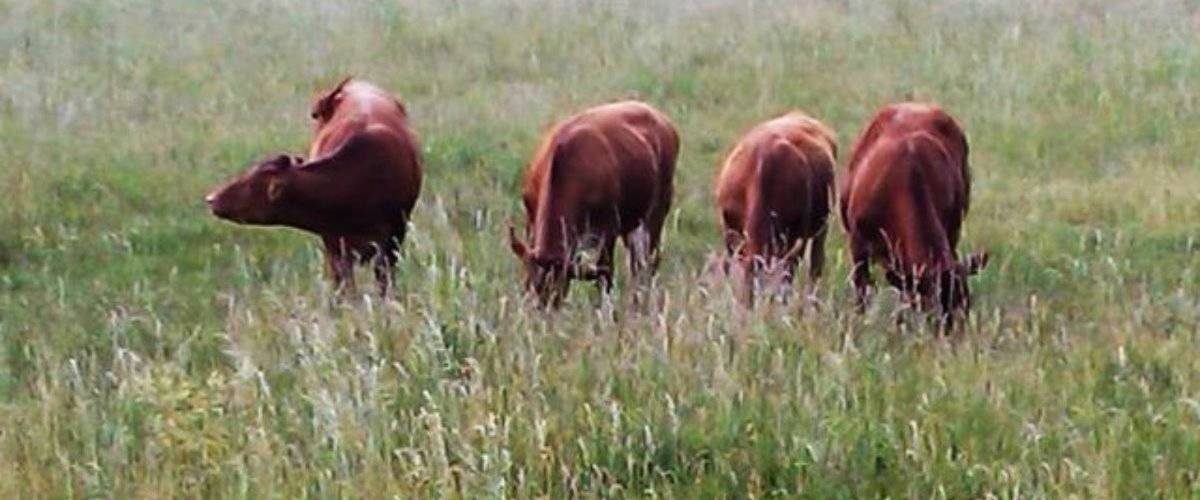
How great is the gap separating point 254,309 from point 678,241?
2.65m

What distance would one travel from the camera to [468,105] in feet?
41.4

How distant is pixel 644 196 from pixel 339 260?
1500 millimetres

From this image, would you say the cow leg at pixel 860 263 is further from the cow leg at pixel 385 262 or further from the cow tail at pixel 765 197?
the cow leg at pixel 385 262

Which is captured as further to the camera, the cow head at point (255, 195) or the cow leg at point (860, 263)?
the cow head at point (255, 195)

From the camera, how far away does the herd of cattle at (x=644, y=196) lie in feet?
25.6

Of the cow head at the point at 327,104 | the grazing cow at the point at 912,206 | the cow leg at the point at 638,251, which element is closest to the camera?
the grazing cow at the point at 912,206

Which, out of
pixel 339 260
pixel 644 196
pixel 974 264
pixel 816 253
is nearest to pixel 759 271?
pixel 974 264

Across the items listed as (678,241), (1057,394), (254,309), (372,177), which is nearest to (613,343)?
(1057,394)

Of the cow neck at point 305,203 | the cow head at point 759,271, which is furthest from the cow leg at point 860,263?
the cow neck at point 305,203

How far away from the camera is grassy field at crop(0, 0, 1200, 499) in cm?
540

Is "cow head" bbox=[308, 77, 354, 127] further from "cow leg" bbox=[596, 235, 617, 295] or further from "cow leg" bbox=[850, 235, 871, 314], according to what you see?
"cow leg" bbox=[850, 235, 871, 314]

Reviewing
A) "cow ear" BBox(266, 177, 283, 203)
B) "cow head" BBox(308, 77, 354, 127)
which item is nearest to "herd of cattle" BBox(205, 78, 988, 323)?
"cow ear" BBox(266, 177, 283, 203)

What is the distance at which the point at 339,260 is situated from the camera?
29.4ft

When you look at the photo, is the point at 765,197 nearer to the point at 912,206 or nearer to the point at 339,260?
the point at 912,206
